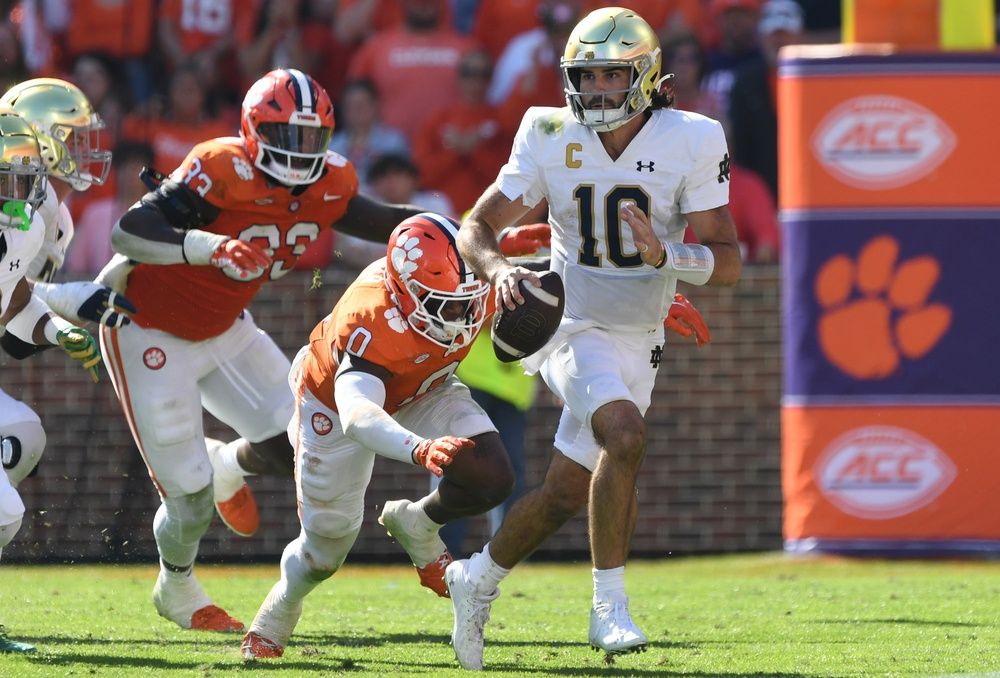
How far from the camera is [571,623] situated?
23.4ft

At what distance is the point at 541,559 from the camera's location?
10.3 metres

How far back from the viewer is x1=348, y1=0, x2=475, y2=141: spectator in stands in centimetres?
1152

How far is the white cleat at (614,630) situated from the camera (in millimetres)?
5285

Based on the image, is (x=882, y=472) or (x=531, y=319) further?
(x=882, y=472)

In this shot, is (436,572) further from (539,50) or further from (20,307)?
(539,50)

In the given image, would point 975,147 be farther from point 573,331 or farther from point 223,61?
point 223,61

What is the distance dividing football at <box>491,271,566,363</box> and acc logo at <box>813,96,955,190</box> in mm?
4009

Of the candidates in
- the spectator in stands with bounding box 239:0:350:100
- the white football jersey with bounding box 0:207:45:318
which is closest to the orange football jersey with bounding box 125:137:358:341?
the white football jersey with bounding box 0:207:45:318

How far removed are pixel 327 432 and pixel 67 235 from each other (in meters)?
1.82

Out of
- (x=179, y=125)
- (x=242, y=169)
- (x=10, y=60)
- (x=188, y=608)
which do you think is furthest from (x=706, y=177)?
(x=10, y=60)

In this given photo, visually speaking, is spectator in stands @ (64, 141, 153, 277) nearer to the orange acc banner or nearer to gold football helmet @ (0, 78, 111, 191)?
gold football helmet @ (0, 78, 111, 191)

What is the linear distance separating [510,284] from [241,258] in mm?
1236

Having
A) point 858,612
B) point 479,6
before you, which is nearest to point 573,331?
point 858,612

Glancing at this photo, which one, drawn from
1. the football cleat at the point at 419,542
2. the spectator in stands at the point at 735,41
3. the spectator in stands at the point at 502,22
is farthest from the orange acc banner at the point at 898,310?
the football cleat at the point at 419,542
